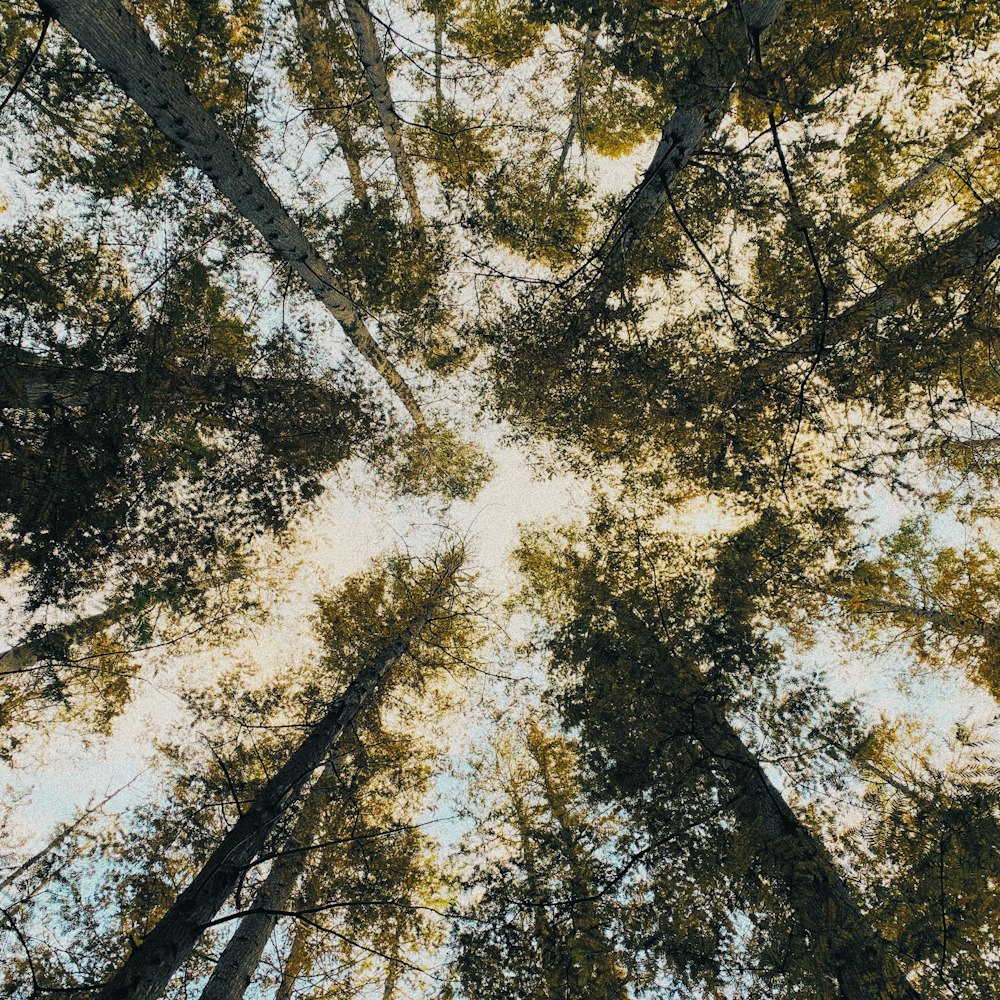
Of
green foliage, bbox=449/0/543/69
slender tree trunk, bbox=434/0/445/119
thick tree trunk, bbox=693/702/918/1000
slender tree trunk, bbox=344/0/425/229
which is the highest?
green foliage, bbox=449/0/543/69

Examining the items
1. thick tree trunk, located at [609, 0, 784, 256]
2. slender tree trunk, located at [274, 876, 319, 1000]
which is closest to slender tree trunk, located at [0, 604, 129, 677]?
slender tree trunk, located at [274, 876, 319, 1000]

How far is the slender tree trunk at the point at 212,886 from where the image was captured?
9.02 ft

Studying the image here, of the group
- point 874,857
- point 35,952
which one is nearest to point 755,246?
point 874,857

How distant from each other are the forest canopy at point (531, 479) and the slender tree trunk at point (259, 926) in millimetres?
59

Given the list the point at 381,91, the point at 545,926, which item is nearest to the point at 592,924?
the point at 545,926

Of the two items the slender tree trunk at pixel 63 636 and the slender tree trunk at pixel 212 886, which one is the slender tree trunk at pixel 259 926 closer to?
the slender tree trunk at pixel 212 886

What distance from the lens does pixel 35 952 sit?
5.29m

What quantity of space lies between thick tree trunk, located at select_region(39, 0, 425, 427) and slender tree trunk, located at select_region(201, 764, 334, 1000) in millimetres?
6136

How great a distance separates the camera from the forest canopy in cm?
371

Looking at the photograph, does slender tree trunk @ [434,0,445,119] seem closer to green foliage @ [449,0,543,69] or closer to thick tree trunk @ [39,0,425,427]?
green foliage @ [449,0,543,69]

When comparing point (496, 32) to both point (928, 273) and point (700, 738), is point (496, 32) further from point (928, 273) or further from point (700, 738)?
point (700, 738)

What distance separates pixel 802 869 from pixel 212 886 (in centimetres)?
474

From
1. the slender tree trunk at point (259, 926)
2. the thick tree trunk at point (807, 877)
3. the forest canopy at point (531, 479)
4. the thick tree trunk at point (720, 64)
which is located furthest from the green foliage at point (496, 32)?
the slender tree trunk at point (259, 926)

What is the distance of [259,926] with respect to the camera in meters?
5.56
